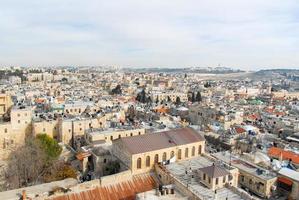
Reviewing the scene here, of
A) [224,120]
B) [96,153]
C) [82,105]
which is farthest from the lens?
[82,105]

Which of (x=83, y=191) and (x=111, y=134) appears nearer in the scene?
(x=83, y=191)

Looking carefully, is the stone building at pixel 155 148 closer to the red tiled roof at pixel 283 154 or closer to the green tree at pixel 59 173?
the green tree at pixel 59 173

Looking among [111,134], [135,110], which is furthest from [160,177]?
[135,110]

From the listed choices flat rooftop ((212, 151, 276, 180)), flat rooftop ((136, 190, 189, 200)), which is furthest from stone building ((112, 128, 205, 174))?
flat rooftop ((136, 190, 189, 200))

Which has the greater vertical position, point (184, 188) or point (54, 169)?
point (184, 188)

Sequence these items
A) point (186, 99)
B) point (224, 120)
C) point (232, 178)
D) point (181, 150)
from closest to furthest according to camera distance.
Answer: point (232, 178) → point (181, 150) → point (224, 120) → point (186, 99)

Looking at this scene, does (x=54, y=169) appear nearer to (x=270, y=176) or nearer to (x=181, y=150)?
(x=181, y=150)

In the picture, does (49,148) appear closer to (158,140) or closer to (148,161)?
(148,161)
